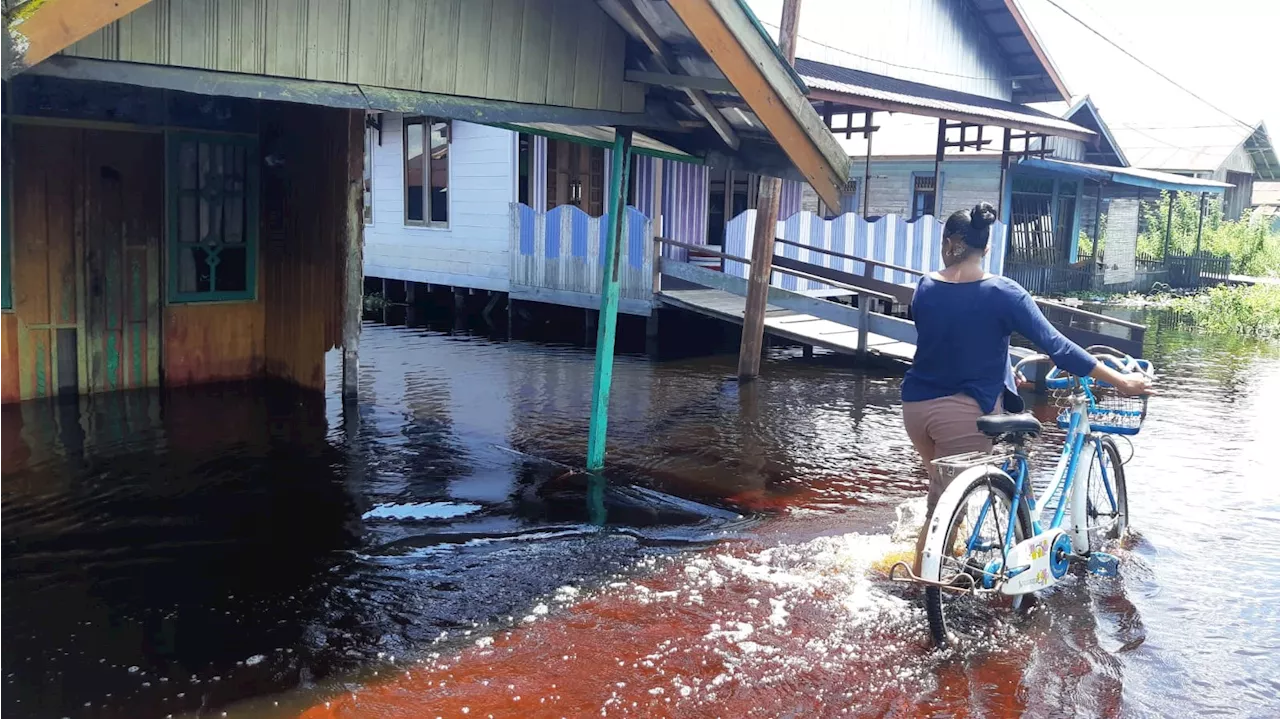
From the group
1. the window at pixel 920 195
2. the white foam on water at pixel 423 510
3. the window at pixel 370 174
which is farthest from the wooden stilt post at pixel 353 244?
the window at pixel 920 195

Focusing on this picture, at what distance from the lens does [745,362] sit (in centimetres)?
1230

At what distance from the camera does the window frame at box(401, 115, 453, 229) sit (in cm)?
1804

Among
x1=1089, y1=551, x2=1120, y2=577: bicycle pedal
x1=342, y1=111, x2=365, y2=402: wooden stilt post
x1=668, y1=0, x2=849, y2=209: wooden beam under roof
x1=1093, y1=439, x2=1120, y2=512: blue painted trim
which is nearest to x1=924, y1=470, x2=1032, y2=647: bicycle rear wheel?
x1=1089, y1=551, x2=1120, y2=577: bicycle pedal

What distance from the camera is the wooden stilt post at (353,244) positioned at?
8.80m

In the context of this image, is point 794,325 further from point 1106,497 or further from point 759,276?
point 1106,497

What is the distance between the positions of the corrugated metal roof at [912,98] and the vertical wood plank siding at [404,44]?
5.95 m

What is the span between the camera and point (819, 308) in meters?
13.1

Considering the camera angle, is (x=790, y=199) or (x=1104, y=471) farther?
(x=790, y=199)

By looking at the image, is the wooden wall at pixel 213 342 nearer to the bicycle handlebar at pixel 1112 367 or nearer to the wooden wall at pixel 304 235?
the wooden wall at pixel 304 235

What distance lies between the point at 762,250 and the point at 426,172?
898 centimetres

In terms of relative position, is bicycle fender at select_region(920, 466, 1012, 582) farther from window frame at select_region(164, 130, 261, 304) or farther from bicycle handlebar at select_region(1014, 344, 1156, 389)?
window frame at select_region(164, 130, 261, 304)

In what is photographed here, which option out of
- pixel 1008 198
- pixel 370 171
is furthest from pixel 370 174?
pixel 1008 198

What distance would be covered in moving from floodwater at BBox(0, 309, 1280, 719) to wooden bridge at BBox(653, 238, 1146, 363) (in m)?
3.17

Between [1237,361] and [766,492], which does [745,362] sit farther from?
[1237,361]
